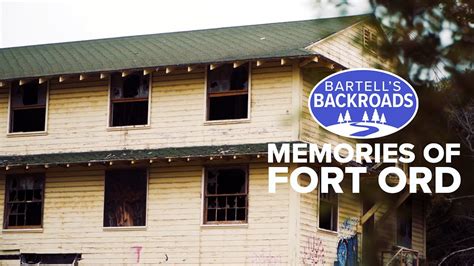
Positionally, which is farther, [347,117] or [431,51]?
[347,117]

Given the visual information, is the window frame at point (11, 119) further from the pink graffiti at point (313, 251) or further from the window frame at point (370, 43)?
the window frame at point (370, 43)

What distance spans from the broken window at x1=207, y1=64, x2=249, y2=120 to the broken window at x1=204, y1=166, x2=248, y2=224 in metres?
1.37

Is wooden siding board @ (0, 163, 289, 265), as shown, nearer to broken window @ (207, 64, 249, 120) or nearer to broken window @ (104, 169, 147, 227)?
broken window @ (104, 169, 147, 227)

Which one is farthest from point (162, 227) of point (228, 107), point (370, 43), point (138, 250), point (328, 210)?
point (370, 43)

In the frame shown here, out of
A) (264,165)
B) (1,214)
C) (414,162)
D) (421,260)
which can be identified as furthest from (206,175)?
(414,162)

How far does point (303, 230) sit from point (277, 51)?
171 inches

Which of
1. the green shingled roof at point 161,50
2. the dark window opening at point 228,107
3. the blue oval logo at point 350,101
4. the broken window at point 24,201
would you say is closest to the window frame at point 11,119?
the green shingled roof at point 161,50

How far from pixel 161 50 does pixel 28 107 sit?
12.8 feet

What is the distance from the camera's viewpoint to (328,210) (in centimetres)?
2402

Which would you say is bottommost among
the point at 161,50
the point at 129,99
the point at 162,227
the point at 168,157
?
the point at 162,227

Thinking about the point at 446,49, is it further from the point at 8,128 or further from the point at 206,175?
the point at 8,128

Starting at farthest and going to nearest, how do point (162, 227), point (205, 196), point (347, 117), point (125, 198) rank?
1. point (125, 198)
2. point (162, 227)
3. point (205, 196)
4. point (347, 117)

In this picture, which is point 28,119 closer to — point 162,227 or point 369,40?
point 162,227

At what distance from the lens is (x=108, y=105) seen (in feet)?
81.4
